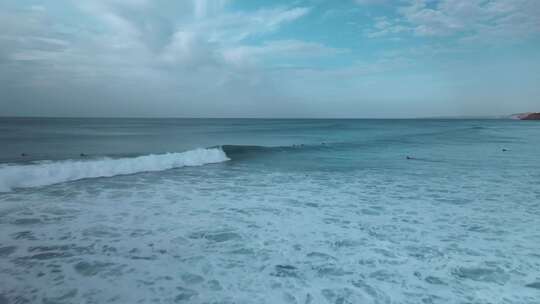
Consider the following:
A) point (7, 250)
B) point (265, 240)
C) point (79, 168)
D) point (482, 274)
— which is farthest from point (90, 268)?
point (79, 168)

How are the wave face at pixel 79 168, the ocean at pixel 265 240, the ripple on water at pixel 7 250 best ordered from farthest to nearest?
the wave face at pixel 79 168, the ripple on water at pixel 7 250, the ocean at pixel 265 240

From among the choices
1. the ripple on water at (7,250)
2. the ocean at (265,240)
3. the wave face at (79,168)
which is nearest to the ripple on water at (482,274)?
the ocean at (265,240)

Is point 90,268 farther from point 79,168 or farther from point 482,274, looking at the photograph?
point 79,168

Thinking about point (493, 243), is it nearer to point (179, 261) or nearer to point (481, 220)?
point (481, 220)

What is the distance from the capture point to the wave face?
33.3 ft

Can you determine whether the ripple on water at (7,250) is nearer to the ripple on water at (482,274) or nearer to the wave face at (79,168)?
the wave face at (79,168)

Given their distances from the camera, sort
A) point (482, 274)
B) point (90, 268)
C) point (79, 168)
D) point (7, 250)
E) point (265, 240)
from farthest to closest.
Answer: point (79, 168), point (265, 240), point (7, 250), point (90, 268), point (482, 274)

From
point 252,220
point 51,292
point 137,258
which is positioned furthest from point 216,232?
point 51,292

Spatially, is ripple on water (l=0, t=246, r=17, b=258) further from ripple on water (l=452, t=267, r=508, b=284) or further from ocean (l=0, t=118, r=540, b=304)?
ripple on water (l=452, t=267, r=508, b=284)

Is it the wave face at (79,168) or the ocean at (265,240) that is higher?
the wave face at (79,168)

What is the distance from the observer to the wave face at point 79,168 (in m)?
10.2

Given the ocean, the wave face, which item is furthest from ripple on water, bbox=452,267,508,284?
the wave face

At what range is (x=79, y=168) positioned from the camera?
478 inches

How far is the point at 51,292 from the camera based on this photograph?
384cm
